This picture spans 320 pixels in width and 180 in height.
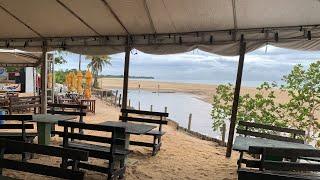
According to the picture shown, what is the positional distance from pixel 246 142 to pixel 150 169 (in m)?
1.64

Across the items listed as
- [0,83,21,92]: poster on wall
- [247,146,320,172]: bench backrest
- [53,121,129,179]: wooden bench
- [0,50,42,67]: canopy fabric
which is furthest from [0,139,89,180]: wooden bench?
[0,83,21,92]: poster on wall

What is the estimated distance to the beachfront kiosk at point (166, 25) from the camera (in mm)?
5133

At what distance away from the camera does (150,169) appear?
516 cm

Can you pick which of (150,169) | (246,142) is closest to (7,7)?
(150,169)

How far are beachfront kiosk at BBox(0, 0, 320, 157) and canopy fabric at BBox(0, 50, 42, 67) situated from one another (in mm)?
2479

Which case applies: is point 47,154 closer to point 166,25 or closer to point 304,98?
point 166,25

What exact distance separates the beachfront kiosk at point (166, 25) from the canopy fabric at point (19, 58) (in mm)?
2479

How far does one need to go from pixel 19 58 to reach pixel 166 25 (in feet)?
22.9

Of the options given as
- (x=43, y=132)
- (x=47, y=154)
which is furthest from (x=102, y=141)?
(x=43, y=132)

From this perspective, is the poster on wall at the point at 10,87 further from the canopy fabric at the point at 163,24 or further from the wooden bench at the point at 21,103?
the canopy fabric at the point at 163,24

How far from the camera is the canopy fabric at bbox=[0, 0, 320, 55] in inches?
201

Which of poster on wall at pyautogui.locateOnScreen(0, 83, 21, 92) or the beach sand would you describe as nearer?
the beach sand

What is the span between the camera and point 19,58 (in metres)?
11.0

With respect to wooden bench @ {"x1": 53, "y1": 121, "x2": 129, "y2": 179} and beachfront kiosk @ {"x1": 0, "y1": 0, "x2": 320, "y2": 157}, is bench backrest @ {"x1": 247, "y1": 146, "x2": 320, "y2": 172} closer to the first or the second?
wooden bench @ {"x1": 53, "y1": 121, "x2": 129, "y2": 179}
